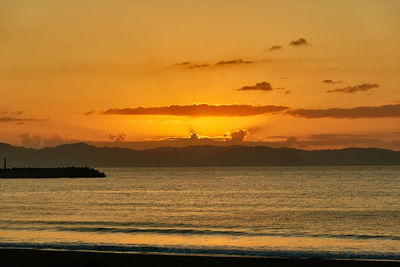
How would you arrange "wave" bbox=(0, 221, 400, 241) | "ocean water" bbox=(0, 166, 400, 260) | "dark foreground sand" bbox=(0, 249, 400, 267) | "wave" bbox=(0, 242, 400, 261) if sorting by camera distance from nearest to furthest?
"dark foreground sand" bbox=(0, 249, 400, 267) → "wave" bbox=(0, 242, 400, 261) → "ocean water" bbox=(0, 166, 400, 260) → "wave" bbox=(0, 221, 400, 241)

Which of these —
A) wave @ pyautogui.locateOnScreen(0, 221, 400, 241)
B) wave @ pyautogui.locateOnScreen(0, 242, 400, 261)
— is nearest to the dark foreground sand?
wave @ pyautogui.locateOnScreen(0, 242, 400, 261)

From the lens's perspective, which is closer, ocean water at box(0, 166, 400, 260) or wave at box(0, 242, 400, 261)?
wave at box(0, 242, 400, 261)

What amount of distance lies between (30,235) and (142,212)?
23016 millimetres

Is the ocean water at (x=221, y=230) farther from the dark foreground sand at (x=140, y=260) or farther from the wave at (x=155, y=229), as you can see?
the dark foreground sand at (x=140, y=260)

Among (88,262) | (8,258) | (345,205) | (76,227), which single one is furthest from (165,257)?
(345,205)

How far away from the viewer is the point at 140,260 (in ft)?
86.1

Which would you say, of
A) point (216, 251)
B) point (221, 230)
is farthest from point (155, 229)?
point (216, 251)

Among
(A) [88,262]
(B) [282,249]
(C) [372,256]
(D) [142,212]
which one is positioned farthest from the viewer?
(D) [142,212]

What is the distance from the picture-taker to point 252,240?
121 ft

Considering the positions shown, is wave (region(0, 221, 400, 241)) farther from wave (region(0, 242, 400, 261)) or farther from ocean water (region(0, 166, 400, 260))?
wave (region(0, 242, 400, 261))

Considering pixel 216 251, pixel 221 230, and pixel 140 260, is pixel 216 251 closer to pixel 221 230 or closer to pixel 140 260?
pixel 140 260

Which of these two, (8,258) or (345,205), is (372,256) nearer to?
(8,258)

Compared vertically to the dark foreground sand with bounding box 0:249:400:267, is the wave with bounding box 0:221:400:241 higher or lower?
lower

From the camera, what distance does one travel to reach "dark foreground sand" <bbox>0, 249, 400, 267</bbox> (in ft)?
82.9
